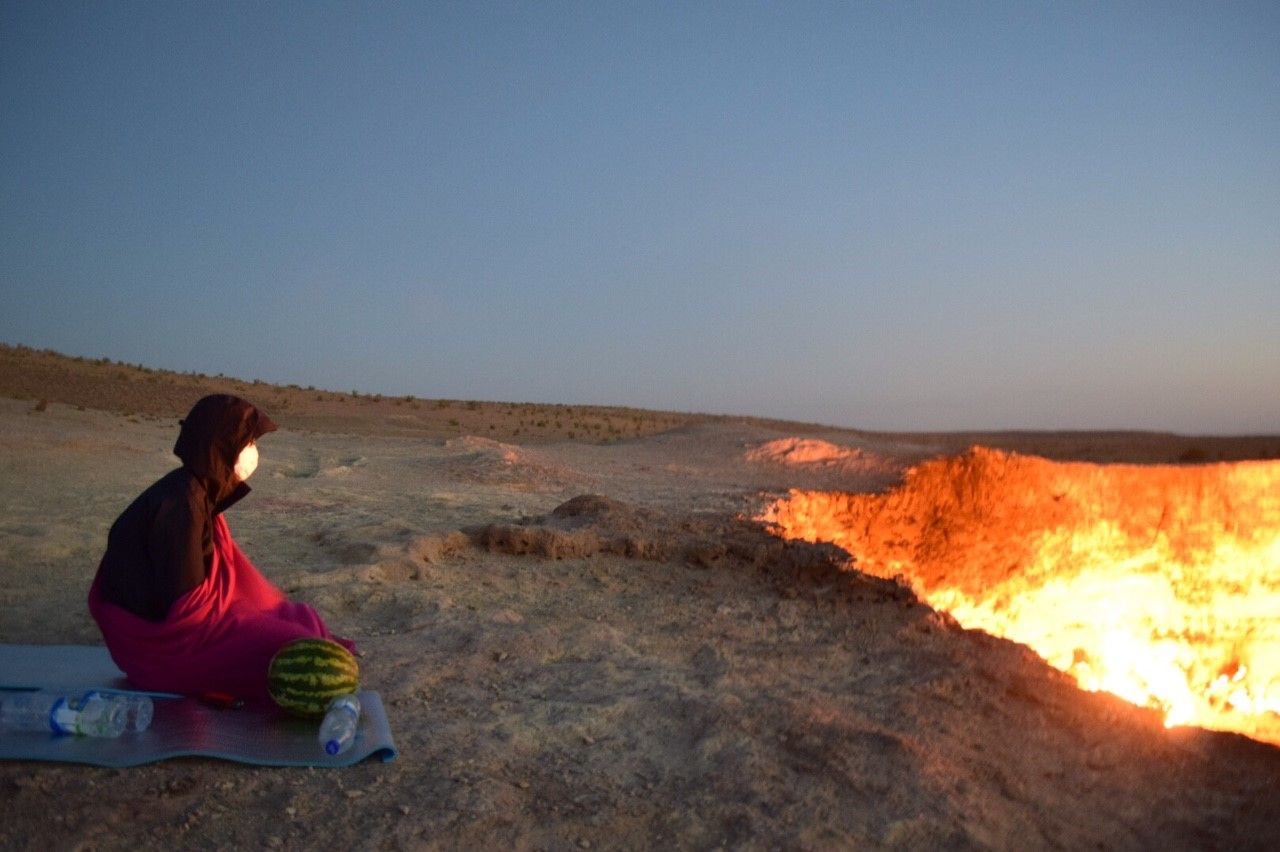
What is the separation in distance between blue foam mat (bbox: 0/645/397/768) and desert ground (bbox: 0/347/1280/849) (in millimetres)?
59

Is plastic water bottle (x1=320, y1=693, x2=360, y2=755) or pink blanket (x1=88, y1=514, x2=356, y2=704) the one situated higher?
pink blanket (x1=88, y1=514, x2=356, y2=704)

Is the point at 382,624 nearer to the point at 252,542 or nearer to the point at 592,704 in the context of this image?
the point at 592,704

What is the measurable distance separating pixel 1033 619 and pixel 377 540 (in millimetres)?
8356

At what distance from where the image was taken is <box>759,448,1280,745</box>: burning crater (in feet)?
37.3

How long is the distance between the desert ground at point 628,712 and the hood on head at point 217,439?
3.91 feet

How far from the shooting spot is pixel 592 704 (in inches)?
169

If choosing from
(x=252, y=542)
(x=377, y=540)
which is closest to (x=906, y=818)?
(x=377, y=540)

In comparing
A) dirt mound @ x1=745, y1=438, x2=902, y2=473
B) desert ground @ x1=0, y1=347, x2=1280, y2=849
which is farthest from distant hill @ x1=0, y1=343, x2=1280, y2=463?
desert ground @ x1=0, y1=347, x2=1280, y2=849

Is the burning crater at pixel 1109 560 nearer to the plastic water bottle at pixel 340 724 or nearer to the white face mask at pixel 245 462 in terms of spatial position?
the white face mask at pixel 245 462

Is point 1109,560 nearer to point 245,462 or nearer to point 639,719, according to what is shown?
point 639,719

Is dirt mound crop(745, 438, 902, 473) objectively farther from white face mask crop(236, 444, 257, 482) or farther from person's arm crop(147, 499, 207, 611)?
person's arm crop(147, 499, 207, 611)

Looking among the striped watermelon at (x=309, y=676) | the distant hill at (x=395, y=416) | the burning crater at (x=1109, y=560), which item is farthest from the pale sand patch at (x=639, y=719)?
the distant hill at (x=395, y=416)

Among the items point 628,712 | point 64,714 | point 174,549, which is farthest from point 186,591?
point 628,712

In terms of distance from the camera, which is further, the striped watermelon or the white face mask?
the white face mask
